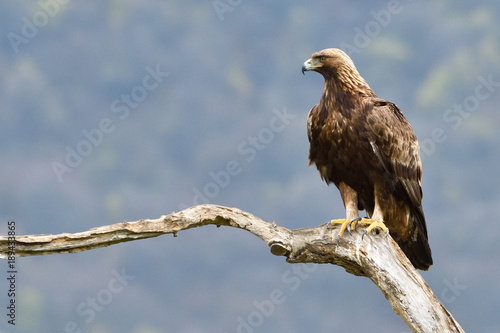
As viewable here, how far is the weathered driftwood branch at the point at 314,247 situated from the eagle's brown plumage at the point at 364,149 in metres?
0.61

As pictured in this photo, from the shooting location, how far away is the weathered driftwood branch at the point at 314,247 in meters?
6.40

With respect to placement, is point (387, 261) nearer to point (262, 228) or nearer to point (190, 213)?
point (262, 228)

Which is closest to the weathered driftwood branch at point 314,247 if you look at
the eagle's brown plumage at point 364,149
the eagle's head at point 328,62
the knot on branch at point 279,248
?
the knot on branch at point 279,248

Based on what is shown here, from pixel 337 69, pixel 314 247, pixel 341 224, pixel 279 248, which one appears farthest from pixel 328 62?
pixel 279 248

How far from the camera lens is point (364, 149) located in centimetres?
736

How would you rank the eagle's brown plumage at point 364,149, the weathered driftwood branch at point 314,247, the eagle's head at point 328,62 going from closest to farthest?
1. the weathered driftwood branch at point 314,247
2. the eagle's brown plumage at point 364,149
3. the eagle's head at point 328,62

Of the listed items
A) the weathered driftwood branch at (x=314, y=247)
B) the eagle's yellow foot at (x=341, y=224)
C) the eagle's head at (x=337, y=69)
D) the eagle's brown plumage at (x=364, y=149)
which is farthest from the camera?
the eagle's head at (x=337, y=69)

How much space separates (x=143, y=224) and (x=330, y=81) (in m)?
3.08

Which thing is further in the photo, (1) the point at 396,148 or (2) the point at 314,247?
(1) the point at 396,148

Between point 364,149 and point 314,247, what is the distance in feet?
4.47

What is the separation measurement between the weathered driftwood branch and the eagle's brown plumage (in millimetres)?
609

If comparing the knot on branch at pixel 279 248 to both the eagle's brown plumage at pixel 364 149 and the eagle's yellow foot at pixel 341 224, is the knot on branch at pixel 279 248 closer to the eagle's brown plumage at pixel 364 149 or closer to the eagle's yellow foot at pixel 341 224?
the eagle's yellow foot at pixel 341 224

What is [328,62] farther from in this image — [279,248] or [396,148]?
[279,248]

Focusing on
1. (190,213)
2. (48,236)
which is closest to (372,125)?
(190,213)
